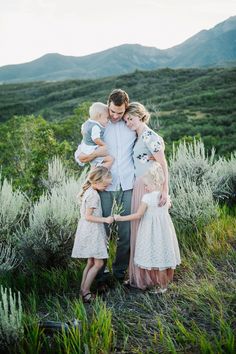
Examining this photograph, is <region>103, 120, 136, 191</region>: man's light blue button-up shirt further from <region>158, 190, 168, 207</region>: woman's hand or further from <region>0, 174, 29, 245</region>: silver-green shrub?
<region>0, 174, 29, 245</region>: silver-green shrub

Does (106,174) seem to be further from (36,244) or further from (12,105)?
(12,105)

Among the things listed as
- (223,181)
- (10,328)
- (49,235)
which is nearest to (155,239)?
(49,235)

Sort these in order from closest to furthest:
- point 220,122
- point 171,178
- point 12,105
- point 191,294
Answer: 1. point 191,294
2. point 171,178
3. point 220,122
4. point 12,105

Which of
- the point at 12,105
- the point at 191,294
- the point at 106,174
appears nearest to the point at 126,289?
the point at 191,294

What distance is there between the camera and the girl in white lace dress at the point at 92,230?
4500 millimetres

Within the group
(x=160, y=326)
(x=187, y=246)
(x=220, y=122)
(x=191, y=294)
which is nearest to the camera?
(x=160, y=326)

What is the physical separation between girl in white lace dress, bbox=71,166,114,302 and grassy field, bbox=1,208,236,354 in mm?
255

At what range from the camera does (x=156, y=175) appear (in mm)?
4508

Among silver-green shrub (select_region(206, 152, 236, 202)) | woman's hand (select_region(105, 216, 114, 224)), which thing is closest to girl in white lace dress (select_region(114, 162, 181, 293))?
woman's hand (select_region(105, 216, 114, 224))

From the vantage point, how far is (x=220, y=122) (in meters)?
25.9

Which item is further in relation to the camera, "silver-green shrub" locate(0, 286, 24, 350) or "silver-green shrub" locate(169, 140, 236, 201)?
"silver-green shrub" locate(169, 140, 236, 201)

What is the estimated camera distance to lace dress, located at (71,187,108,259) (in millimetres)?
4535

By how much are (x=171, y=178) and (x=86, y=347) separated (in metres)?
4.98

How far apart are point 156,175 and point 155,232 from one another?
0.54m
